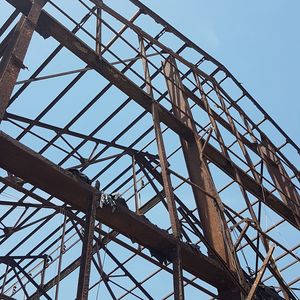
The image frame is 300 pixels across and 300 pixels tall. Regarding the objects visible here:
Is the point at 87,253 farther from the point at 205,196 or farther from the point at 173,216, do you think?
the point at 205,196

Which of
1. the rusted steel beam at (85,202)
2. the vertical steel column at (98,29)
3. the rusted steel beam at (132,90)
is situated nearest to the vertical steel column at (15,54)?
the rusted steel beam at (132,90)

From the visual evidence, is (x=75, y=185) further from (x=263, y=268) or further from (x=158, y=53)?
(x=158, y=53)

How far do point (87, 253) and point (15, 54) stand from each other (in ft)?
10.8

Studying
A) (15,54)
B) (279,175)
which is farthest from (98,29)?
(279,175)

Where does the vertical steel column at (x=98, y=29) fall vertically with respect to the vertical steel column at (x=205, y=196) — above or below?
above

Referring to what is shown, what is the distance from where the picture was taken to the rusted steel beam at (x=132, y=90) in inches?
364

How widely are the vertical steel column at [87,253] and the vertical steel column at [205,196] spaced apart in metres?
2.96

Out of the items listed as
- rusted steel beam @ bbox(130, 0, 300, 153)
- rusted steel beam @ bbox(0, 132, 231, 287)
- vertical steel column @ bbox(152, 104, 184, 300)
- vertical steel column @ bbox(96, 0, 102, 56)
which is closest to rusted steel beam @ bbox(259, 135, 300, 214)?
rusted steel beam @ bbox(130, 0, 300, 153)

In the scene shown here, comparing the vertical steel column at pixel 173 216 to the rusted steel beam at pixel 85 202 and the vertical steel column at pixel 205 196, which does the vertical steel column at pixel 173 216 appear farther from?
the vertical steel column at pixel 205 196

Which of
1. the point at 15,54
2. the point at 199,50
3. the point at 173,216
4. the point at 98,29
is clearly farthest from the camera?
the point at 199,50

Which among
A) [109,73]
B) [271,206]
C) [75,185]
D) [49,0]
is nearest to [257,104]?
[271,206]

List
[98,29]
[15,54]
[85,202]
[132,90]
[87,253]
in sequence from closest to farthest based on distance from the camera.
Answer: [87,253]
[85,202]
[15,54]
[132,90]
[98,29]

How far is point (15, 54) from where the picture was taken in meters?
7.42

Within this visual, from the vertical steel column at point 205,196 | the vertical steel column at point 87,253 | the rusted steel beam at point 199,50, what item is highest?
the rusted steel beam at point 199,50
